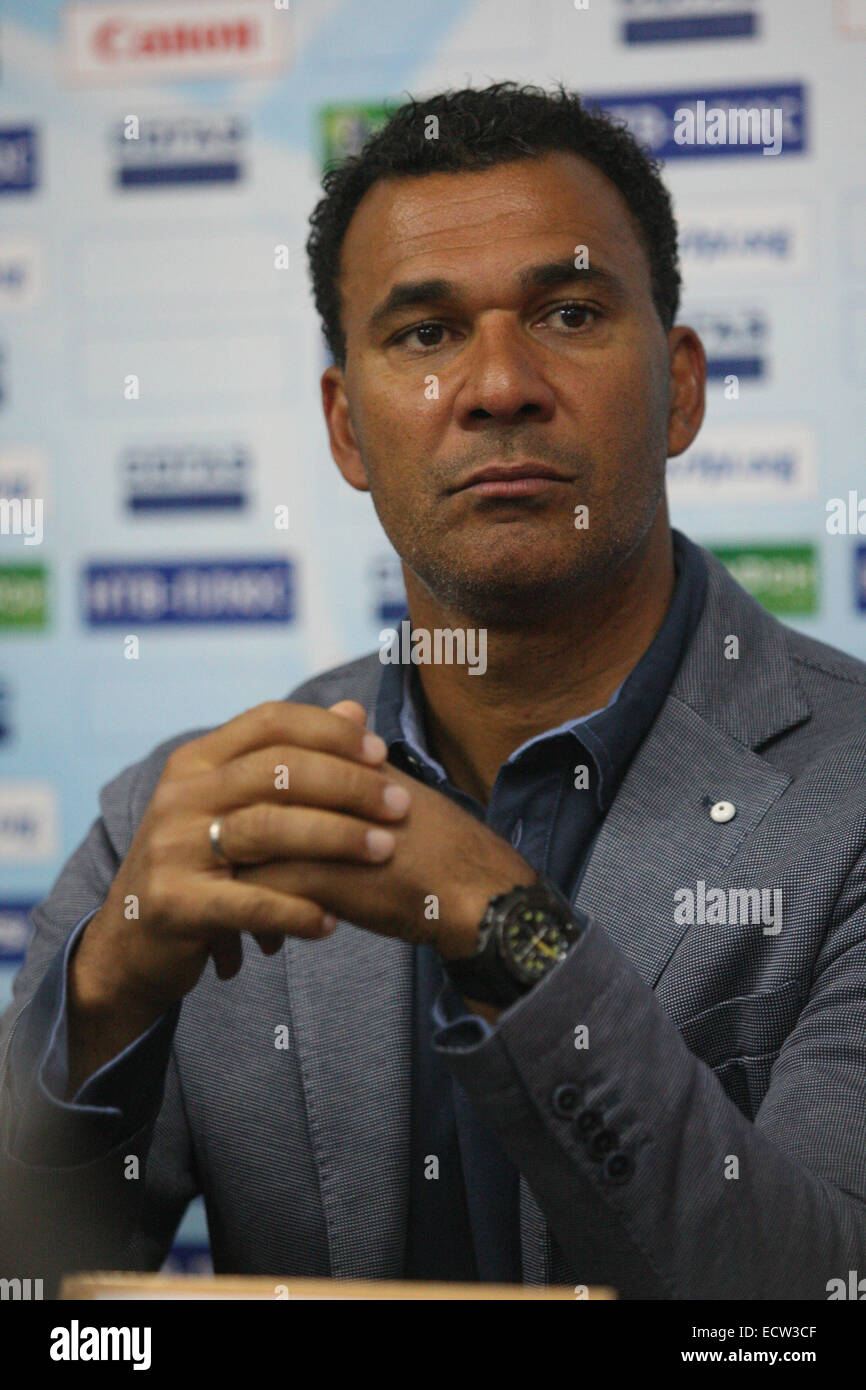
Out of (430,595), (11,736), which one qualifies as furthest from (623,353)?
(11,736)

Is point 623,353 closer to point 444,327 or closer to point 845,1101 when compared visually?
point 444,327

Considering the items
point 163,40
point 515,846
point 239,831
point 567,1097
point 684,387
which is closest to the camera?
point 567,1097

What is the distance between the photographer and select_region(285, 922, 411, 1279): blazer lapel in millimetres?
1400

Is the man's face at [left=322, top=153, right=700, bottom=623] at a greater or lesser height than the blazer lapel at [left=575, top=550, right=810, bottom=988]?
greater

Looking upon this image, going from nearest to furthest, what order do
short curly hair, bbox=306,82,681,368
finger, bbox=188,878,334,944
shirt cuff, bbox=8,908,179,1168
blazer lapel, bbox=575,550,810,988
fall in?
finger, bbox=188,878,334,944
shirt cuff, bbox=8,908,179,1168
blazer lapel, bbox=575,550,810,988
short curly hair, bbox=306,82,681,368

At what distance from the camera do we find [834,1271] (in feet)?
3.39

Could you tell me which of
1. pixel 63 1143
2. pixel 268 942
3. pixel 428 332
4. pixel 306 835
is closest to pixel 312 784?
pixel 306 835

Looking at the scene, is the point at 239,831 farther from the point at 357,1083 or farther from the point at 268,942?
the point at 357,1083

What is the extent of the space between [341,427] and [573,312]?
17.3 inches

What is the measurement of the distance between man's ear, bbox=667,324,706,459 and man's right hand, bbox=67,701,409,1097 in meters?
0.80

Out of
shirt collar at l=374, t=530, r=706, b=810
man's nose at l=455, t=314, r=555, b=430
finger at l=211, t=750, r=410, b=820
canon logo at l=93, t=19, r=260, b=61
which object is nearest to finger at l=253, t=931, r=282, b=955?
finger at l=211, t=750, r=410, b=820

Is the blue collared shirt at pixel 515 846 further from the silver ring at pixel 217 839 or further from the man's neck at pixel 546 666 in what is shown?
the silver ring at pixel 217 839

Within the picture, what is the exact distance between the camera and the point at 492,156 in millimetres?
1588

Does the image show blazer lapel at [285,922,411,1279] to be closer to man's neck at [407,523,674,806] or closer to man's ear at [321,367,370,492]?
man's neck at [407,523,674,806]
